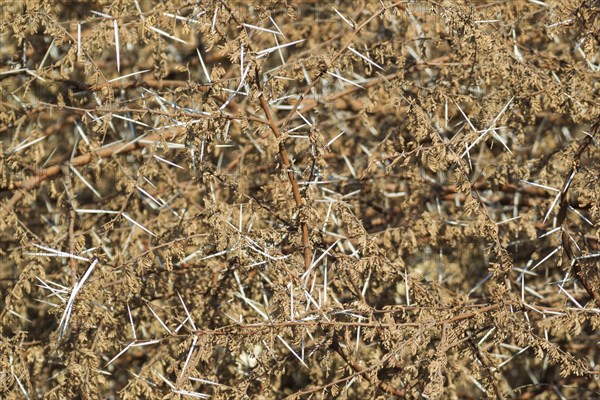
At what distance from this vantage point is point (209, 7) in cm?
220

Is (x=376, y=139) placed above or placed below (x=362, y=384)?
above

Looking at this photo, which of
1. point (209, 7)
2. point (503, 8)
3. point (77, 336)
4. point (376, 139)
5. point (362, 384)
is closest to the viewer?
point (209, 7)

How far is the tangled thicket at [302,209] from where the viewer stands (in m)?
2.23

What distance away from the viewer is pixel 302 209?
7.48 feet

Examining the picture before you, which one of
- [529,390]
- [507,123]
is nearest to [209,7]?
[507,123]

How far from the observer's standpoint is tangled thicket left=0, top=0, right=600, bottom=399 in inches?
87.9

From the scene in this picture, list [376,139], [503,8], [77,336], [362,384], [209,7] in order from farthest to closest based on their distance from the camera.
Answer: [376,139]
[503,8]
[362,384]
[77,336]
[209,7]

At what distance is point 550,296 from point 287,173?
132 centimetres

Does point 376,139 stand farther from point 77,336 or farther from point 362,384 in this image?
point 77,336

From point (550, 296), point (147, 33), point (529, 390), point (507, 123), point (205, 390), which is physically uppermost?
point (147, 33)

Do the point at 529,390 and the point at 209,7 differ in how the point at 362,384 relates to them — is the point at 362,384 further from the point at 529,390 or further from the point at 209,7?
the point at 209,7

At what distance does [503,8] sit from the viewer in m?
2.96

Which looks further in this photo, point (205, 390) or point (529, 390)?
point (529, 390)

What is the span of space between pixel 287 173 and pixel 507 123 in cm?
84
